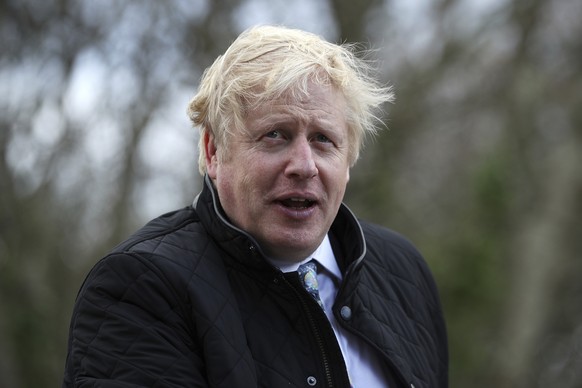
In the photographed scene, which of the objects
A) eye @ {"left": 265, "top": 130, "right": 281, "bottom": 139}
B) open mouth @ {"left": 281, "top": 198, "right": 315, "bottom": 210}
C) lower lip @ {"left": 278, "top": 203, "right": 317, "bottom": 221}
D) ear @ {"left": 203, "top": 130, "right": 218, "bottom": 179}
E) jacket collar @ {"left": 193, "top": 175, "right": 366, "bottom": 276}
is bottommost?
jacket collar @ {"left": 193, "top": 175, "right": 366, "bottom": 276}

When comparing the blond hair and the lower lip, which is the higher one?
the blond hair

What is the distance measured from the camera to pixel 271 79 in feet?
7.48

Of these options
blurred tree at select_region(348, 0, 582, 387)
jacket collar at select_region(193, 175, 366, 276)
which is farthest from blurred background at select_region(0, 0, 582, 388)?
jacket collar at select_region(193, 175, 366, 276)

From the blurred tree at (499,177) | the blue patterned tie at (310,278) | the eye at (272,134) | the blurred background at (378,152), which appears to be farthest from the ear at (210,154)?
the blurred tree at (499,177)

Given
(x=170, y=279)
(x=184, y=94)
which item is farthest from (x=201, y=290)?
(x=184, y=94)

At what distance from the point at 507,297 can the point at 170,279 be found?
9888 millimetres

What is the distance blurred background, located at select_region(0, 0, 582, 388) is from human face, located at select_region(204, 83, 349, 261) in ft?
18.8

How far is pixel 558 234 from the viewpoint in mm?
11125

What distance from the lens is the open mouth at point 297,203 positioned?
231 cm

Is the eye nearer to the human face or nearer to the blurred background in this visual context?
the human face

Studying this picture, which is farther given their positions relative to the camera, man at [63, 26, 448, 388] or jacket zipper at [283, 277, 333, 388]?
jacket zipper at [283, 277, 333, 388]

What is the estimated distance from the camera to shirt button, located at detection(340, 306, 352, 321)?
2373 millimetres

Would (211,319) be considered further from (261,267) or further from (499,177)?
(499,177)

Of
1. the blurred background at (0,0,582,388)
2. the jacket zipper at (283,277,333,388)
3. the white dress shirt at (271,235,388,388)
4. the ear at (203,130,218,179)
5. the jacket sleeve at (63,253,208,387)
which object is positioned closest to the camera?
the jacket sleeve at (63,253,208,387)
